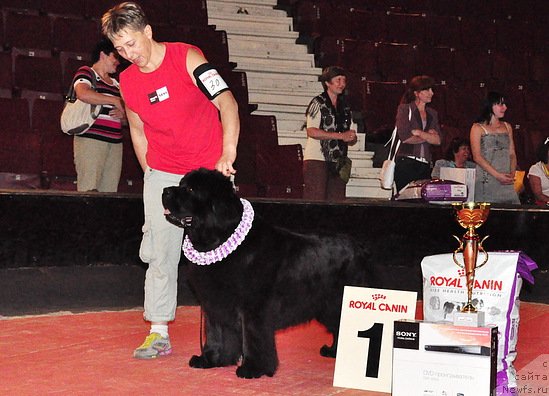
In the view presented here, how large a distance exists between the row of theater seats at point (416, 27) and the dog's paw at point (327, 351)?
22.9 ft

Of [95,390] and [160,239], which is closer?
[95,390]

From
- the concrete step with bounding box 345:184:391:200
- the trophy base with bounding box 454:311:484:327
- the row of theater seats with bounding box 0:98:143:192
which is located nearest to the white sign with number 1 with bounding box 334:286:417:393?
the trophy base with bounding box 454:311:484:327

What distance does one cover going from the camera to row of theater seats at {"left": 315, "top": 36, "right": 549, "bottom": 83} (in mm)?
10109

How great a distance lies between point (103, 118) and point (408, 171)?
2658 millimetres

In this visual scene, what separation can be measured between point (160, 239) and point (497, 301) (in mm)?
1661

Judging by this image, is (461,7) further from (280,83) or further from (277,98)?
(277,98)

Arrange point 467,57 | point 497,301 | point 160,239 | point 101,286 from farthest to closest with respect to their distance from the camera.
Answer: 1. point 467,57
2. point 101,286
3. point 160,239
4. point 497,301

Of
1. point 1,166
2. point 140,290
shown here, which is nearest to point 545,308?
point 140,290

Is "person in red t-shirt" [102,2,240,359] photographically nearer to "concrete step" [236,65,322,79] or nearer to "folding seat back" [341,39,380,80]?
"concrete step" [236,65,322,79]

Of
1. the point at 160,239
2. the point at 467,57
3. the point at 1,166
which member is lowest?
the point at 160,239

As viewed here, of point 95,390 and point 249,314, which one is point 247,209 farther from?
point 95,390

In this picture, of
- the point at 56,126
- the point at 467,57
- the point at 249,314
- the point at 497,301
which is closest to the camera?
the point at 497,301

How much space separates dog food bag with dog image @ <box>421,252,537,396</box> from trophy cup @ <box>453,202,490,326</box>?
0.14ft

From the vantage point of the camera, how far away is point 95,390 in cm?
329
